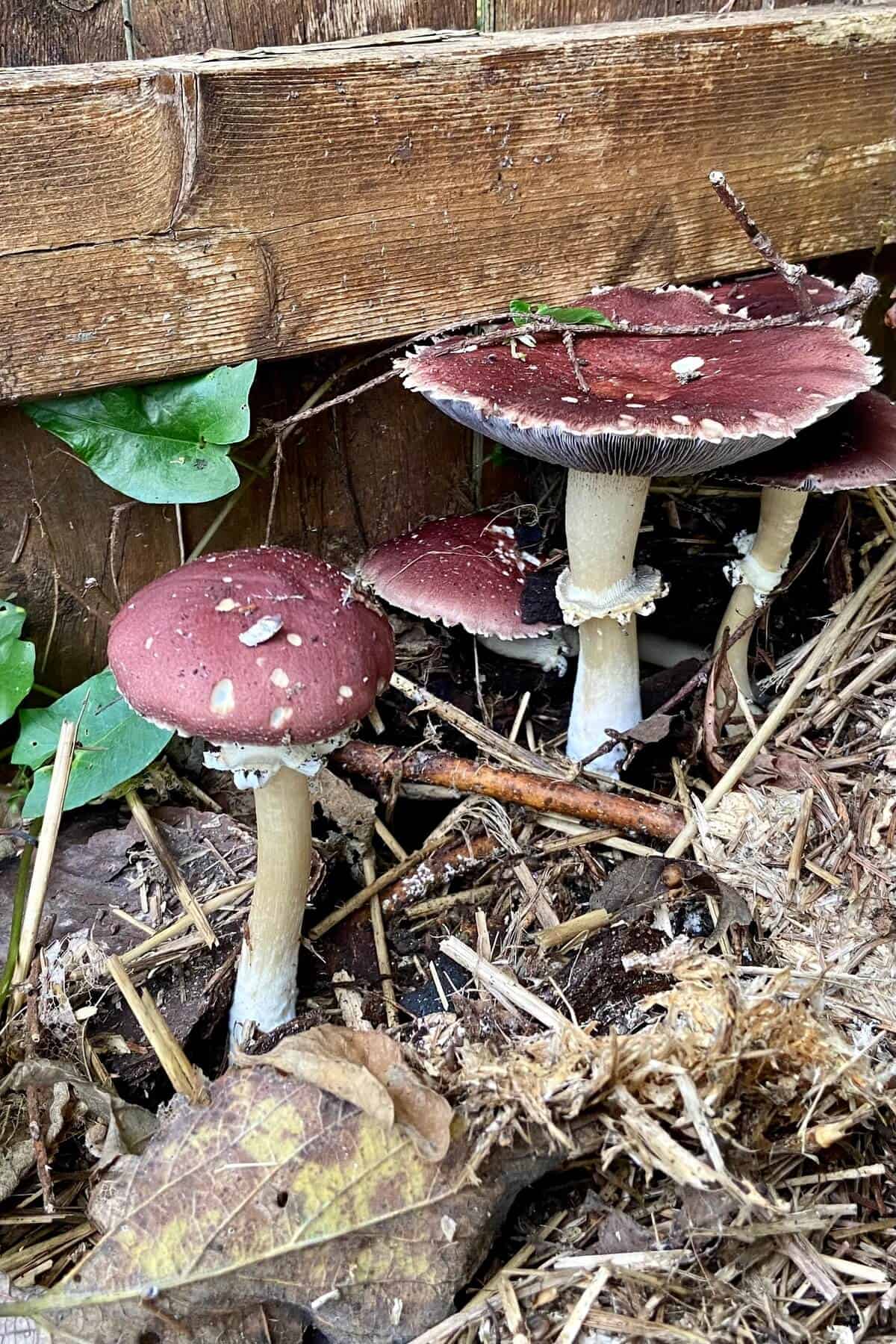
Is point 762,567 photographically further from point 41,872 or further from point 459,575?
point 41,872

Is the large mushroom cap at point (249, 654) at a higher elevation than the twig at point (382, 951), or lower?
higher

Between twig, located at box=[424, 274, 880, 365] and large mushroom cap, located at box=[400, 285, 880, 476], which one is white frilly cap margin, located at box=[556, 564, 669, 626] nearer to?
large mushroom cap, located at box=[400, 285, 880, 476]

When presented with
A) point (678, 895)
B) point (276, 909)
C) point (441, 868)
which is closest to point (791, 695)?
point (678, 895)

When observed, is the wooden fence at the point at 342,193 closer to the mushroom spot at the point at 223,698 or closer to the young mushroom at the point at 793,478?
the young mushroom at the point at 793,478

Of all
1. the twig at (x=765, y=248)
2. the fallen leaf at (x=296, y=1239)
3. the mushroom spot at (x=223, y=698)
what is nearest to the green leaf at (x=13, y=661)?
the mushroom spot at (x=223, y=698)

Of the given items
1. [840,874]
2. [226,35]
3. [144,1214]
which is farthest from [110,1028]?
[226,35]

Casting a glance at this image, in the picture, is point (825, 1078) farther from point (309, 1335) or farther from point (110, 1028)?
point (110, 1028)

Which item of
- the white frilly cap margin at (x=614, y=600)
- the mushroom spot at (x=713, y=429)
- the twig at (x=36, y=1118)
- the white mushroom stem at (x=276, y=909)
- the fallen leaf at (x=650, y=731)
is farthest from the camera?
the fallen leaf at (x=650, y=731)
